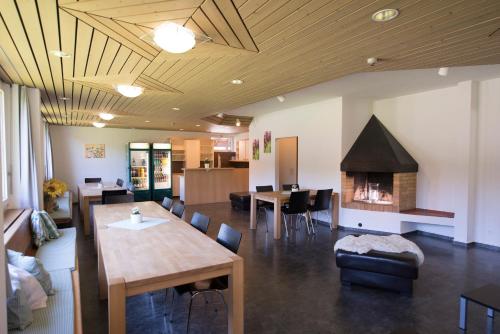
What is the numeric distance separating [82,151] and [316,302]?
29.1 ft

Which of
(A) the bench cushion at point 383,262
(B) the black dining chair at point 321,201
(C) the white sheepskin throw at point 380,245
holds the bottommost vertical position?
(A) the bench cushion at point 383,262

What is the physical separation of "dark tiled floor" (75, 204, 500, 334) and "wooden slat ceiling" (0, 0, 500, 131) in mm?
2118

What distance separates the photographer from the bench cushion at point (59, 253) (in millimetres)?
2764

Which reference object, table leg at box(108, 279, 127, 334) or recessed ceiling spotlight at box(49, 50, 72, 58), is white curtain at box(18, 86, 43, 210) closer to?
recessed ceiling spotlight at box(49, 50, 72, 58)

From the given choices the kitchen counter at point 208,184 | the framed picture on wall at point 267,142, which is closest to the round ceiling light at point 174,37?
the framed picture on wall at point 267,142

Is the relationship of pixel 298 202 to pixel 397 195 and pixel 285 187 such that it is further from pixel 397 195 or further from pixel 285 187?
pixel 397 195

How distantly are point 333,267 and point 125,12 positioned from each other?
3.42 meters

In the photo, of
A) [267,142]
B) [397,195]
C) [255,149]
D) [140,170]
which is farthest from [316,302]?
[140,170]

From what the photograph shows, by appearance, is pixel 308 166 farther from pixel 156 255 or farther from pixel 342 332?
pixel 156 255

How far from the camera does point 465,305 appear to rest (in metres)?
2.29

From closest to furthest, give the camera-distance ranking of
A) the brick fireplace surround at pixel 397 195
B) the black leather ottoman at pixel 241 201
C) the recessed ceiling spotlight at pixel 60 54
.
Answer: the recessed ceiling spotlight at pixel 60 54 → the brick fireplace surround at pixel 397 195 → the black leather ottoman at pixel 241 201

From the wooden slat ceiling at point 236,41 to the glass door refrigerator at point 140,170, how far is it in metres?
5.38

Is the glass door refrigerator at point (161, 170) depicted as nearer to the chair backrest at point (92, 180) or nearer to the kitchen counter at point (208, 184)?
the kitchen counter at point (208, 184)

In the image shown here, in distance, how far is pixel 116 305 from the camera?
159cm
